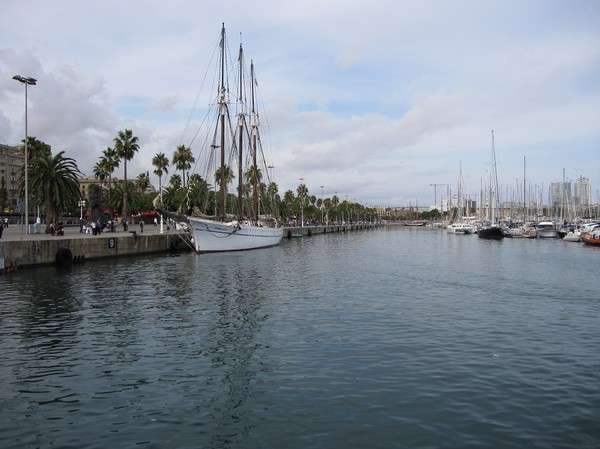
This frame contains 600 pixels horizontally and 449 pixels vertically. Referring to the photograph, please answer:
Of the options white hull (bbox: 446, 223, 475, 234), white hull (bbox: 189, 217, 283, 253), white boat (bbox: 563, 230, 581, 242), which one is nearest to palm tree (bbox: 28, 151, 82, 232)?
white hull (bbox: 189, 217, 283, 253)

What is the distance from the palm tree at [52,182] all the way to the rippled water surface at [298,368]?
1092 inches

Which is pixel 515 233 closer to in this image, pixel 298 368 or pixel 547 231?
pixel 547 231

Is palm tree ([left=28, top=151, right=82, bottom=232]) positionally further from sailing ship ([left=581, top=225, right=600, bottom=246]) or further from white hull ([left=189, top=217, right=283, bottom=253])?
sailing ship ([left=581, top=225, right=600, bottom=246])

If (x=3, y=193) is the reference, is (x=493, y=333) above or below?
below

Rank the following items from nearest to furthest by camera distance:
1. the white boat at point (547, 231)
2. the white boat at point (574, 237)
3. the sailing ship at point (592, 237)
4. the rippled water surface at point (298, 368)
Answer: the rippled water surface at point (298, 368)
the sailing ship at point (592, 237)
the white boat at point (574, 237)
the white boat at point (547, 231)

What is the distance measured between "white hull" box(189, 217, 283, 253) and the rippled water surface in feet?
81.4

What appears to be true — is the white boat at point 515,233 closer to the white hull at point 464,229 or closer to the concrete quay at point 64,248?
the white hull at point 464,229

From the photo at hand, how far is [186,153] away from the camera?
94562 millimetres

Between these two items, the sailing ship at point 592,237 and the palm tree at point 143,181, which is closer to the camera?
the sailing ship at point 592,237

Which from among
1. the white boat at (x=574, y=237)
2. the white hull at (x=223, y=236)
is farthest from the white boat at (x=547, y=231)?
the white hull at (x=223, y=236)

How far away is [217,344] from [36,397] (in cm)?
551

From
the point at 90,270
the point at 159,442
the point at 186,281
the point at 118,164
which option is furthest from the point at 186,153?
the point at 159,442

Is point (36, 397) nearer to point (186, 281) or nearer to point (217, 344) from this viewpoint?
point (217, 344)

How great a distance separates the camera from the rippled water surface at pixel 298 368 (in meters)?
9.27
